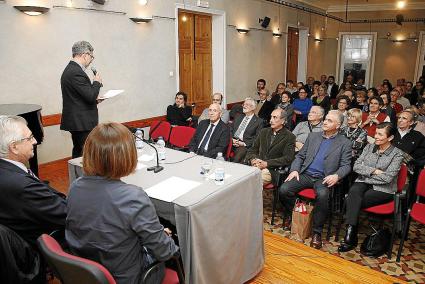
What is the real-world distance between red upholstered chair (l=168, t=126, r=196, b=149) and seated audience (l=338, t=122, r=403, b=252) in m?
2.13

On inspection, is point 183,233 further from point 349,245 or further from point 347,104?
point 347,104

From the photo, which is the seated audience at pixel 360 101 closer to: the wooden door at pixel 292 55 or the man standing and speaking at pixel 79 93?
the wooden door at pixel 292 55

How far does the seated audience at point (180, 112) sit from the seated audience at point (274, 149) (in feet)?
6.85

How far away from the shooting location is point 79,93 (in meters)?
3.70

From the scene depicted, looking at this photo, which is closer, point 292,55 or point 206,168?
point 206,168

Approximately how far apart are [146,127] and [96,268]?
4.99 metres

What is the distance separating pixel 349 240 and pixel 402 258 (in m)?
0.46

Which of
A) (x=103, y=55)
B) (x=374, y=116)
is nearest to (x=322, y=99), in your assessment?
(x=374, y=116)

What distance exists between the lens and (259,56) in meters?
9.27

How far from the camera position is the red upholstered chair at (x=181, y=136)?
4.73 m

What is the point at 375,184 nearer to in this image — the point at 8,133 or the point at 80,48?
the point at 8,133

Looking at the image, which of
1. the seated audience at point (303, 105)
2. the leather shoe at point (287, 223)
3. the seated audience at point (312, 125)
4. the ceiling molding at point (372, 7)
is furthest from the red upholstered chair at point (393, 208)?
the ceiling molding at point (372, 7)

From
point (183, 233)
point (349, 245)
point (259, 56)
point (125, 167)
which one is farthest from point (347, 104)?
point (125, 167)

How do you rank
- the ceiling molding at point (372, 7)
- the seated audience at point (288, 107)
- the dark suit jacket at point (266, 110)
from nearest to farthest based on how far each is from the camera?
1. the seated audience at point (288, 107)
2. the dark suit jacket at point (266, 110)
3. the ceiling molding at point (372, 7)
